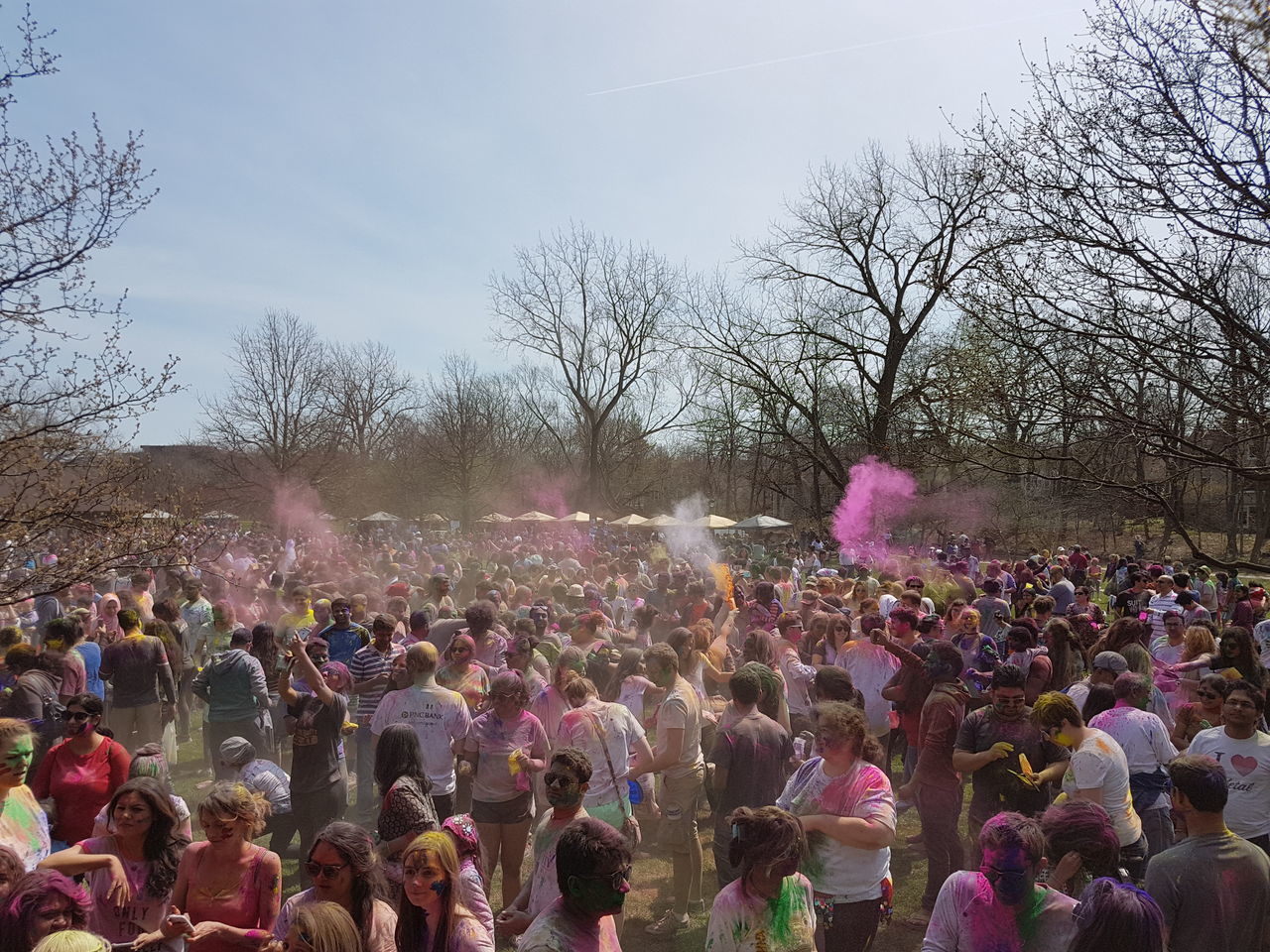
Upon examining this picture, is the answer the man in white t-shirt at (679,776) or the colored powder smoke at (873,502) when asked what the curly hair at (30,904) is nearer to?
the man in white t-shirt at (679,776)

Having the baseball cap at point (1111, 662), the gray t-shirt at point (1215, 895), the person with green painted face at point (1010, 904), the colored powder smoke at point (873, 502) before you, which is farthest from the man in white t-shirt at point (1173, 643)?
the colored powder smoke at point (873, 502)

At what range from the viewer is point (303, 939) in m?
2.64

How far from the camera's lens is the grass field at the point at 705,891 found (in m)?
5.12

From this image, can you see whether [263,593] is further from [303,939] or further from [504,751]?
[303,939]

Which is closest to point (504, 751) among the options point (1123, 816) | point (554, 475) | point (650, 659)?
point (650, 659)

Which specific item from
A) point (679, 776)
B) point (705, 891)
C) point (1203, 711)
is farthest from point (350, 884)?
point (1203, 711)

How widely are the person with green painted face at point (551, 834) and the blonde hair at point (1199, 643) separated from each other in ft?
18.7

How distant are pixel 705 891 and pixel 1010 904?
133 inches

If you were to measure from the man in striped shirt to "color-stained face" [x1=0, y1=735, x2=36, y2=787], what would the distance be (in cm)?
271

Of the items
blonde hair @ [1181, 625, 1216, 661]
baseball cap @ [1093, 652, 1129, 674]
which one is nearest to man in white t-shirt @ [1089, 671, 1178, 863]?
baseball cap @ [1093, 652, 1129, 674]

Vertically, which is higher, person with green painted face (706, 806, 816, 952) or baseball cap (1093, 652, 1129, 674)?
baseball cap (1093, 652, 1129, 674)

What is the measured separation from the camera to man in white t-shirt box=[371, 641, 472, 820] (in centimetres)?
516

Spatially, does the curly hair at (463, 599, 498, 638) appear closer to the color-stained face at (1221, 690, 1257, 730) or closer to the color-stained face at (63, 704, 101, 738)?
the color-stained face at (63, 704, 101, 738)

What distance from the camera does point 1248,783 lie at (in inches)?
175
